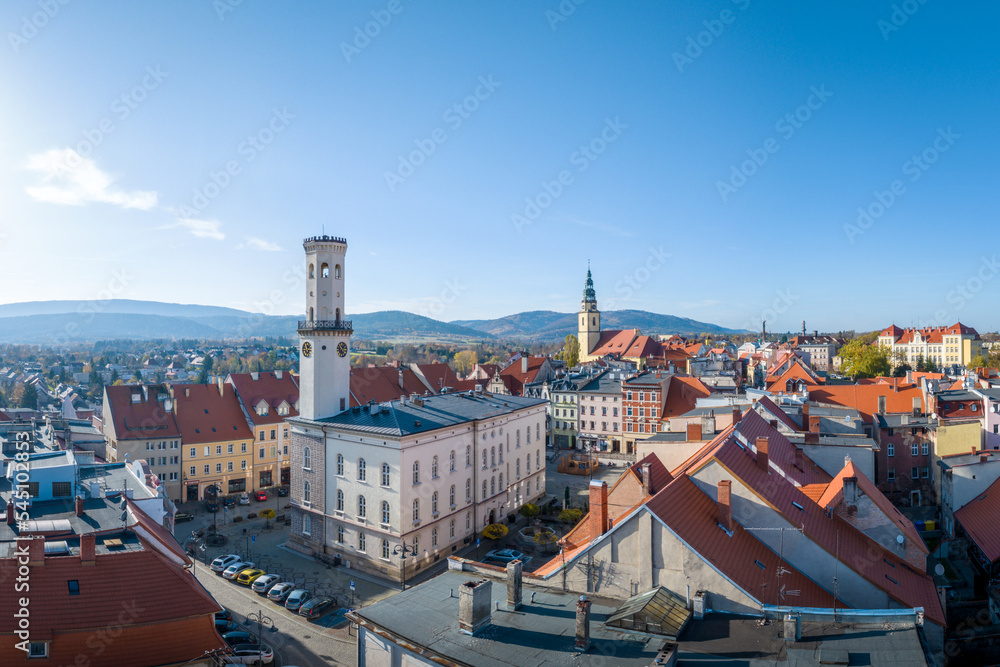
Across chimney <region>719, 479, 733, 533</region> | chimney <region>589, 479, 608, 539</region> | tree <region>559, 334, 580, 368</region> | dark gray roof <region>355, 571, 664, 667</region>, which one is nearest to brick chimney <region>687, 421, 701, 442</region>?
chimney <region>719, 479, 733, 533</region>

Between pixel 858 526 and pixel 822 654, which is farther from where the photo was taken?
pixel 858 526

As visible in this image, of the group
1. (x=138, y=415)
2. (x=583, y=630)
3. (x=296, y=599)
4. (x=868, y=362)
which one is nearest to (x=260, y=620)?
(x=296, y=599)

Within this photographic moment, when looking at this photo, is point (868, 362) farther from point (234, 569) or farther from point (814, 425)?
point (234, 569)

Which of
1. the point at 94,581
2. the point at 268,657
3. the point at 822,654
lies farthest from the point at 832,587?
the point at 94,581

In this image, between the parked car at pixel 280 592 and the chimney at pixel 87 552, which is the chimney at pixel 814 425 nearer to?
the parked car at pixel 280 592

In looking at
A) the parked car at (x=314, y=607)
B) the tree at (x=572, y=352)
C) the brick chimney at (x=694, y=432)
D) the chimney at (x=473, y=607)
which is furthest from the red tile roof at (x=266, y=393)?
the tree at (x=572, y=352)

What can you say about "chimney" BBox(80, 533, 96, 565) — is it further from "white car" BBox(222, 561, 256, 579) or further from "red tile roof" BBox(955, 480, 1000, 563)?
"red tile roof" BBox(955, 480, 1000, 563)

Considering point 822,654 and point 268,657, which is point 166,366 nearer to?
point 268,657
